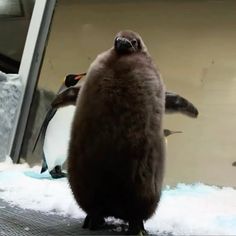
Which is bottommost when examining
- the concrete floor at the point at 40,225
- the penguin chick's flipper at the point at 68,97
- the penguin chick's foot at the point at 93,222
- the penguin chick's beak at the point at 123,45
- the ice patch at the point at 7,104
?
the ice patch at the point at 7,104

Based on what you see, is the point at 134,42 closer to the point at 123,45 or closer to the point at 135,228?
the point at 123,45

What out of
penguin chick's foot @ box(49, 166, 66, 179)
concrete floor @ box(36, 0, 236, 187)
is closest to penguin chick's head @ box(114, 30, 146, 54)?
penguin chick's foot @ box(49, 166, 66, 179)

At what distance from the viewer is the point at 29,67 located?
182 centimetres

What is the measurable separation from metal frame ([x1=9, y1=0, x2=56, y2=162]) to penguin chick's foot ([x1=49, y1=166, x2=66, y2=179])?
445mm

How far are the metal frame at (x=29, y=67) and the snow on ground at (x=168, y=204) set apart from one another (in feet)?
1.36

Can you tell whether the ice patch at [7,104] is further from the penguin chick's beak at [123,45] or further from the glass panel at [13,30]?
the penguin chick's beak at [123,45]

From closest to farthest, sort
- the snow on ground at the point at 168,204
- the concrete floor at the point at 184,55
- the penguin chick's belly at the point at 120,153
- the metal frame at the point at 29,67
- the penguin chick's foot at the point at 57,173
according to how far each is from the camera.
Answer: the penguin chick's belly at the point at 120,153
the snow on ground at the point at 168,204
the penguin chick's foot at the point at 57,173
the concrete floor at the point at 184,55
the metal frame at the point at 29,67

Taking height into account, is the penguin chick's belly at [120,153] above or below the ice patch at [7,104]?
above

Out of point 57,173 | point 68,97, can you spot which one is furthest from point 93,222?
point 57,173

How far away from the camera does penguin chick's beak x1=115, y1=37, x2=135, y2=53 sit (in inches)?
29.2

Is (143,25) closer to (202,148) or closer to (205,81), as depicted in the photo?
(205,81)

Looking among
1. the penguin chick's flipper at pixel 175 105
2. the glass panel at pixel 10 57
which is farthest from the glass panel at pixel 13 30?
the penguin chick's flipper at pixel 175 105

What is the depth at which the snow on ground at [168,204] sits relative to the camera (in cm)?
82

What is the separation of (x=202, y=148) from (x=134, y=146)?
39.9 inches
